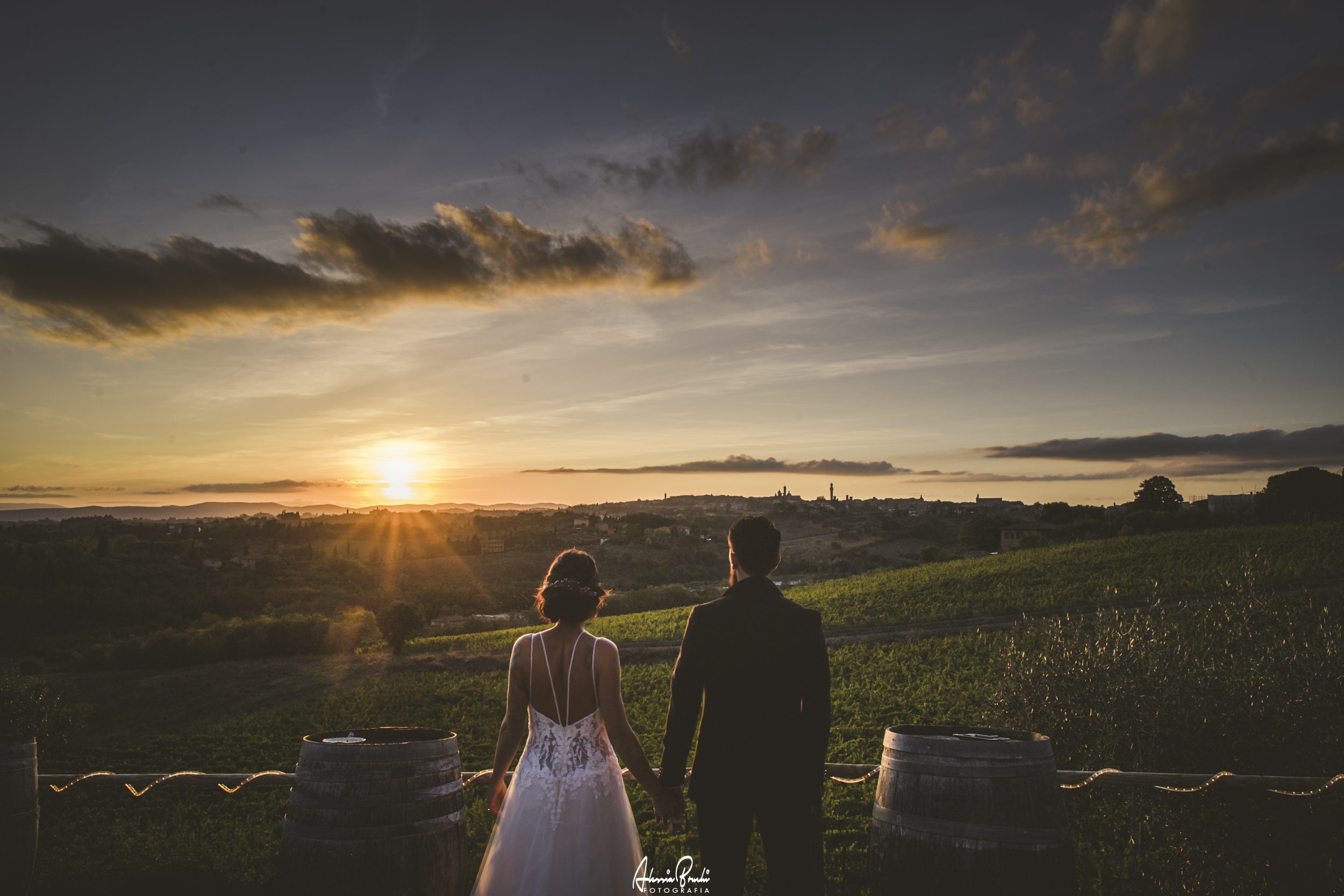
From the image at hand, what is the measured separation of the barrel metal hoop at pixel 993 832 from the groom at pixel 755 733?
0.44m

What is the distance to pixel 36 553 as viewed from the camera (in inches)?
2921

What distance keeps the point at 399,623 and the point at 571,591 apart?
43910 mm

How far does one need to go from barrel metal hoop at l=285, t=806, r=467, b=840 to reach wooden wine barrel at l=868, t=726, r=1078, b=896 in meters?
1.94

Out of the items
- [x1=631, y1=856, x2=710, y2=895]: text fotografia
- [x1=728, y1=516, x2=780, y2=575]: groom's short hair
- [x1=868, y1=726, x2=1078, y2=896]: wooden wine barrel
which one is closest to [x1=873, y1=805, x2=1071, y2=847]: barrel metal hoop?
[x1=868, y1=726, x2=1078, y2=896]: wooden wine barrel

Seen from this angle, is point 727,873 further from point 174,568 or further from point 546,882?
point 174,568

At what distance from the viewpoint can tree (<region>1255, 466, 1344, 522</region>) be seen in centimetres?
6694

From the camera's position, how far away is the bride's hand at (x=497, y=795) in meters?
3.60

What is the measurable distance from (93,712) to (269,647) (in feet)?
33.1

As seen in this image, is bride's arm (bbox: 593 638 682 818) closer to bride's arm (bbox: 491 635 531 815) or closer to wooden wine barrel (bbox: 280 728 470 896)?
bride's arm (bbox: 491 635 531 815)

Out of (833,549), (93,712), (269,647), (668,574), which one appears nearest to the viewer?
(93,712)

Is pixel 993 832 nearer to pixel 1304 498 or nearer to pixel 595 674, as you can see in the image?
pixel 595 674

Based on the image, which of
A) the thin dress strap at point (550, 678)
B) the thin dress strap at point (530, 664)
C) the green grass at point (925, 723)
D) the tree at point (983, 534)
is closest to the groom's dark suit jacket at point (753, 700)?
the thin dress strap at point (550, 678)

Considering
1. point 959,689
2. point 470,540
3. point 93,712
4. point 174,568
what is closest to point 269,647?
point 93,712

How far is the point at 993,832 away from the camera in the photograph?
9.87 feet
